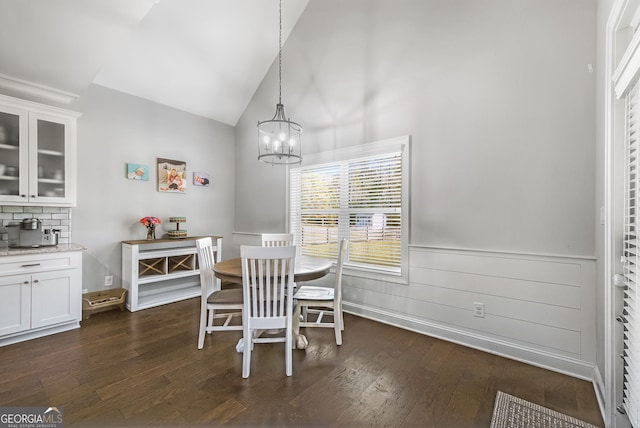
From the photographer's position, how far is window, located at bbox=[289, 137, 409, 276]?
10.6 ft

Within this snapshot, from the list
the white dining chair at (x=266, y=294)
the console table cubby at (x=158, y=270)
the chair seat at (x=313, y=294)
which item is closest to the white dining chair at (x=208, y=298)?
the white dining chair at (x=266, y=294)

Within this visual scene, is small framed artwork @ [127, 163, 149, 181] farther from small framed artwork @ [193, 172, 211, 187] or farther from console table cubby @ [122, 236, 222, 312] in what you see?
console table cubby @ [122, 236, 222, 312]

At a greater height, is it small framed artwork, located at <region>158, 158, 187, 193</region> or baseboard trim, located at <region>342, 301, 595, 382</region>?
small framed artwork, located at <region>158, 158, 187, 193</region>

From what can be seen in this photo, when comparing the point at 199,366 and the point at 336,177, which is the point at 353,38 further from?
the point at 199,366

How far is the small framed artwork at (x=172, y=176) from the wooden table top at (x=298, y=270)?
7.43ft

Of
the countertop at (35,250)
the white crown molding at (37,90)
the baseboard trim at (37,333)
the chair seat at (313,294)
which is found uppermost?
the white crown molding at (37,90)

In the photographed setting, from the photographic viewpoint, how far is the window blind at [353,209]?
3.28m

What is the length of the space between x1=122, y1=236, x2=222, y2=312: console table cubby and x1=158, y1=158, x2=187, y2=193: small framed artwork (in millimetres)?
850

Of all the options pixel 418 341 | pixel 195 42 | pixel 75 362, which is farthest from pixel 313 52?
pixel 75 362

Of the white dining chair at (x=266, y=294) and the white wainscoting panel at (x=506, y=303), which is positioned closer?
the white dining chair at (x=266, y=294)

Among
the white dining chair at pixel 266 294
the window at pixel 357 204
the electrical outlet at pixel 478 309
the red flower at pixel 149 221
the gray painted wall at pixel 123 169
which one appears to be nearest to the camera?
the white dining chair at pixel 266 294

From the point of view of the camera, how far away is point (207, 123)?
15.9 feet

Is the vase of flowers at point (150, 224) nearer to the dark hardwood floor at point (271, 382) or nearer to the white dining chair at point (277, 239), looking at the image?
the dark hardwood floor at point (271, 382)

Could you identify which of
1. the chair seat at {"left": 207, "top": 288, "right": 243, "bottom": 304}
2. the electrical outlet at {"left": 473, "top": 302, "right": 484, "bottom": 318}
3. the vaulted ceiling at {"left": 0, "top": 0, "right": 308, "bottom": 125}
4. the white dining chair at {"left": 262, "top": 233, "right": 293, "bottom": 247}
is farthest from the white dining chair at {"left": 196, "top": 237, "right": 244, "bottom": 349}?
the vaulted ceiling at {"left": 0, "top": 0, "right": 308, "bottom": 125}
